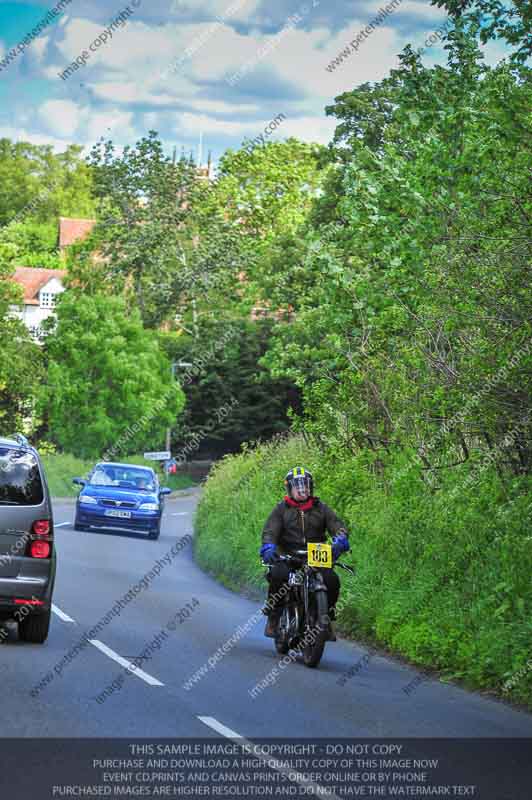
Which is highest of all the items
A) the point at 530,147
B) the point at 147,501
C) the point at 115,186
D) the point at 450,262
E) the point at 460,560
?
the point at 115,186

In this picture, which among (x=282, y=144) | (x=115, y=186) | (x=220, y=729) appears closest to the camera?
(x=220, y=729)

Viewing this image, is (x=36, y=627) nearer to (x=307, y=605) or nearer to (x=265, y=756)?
(x=307, y=605)

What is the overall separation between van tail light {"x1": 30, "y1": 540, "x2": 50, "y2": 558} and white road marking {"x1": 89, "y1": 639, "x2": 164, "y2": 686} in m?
1.08

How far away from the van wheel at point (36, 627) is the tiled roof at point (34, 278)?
109667mm

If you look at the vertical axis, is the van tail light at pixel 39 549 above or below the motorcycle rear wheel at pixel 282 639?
above

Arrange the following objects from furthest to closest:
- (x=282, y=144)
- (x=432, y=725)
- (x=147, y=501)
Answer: (x=282, y=144)
(x=147, y=501)
(x=432, y=725)

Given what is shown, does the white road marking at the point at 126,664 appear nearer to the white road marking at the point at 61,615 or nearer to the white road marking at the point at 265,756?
the white road marking at the point at 265,756

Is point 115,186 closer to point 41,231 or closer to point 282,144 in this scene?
point 282,144

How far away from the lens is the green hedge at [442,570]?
13.4m

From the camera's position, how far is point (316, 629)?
13.7 metres

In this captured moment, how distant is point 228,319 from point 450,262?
64293mm

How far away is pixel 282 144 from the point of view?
8438 cm

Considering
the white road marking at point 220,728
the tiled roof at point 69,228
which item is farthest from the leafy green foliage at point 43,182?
the white road marking at point 220,728

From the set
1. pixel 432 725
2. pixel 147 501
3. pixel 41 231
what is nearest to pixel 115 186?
pixel 147 501
